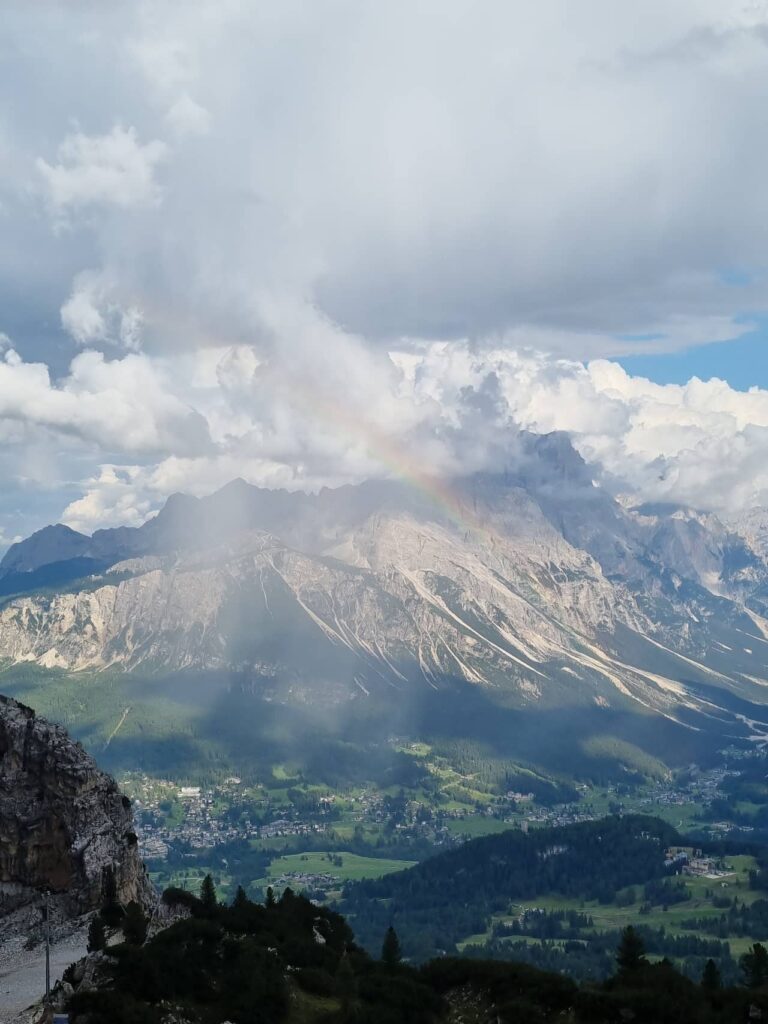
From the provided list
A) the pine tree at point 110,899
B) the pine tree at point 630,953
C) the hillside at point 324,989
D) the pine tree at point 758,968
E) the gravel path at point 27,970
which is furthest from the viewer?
the pine tree at point 758,968

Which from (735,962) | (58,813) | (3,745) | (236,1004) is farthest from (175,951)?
(735,962)

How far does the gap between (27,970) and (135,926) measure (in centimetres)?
773

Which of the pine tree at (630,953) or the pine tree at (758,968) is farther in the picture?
the pine tree at (758,968)

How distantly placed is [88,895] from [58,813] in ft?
27.9

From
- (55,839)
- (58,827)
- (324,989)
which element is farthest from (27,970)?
(324,989)

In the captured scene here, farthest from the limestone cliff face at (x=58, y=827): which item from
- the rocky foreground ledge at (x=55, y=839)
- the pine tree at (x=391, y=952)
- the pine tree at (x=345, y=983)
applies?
the pine tree at (x=391, y=952)

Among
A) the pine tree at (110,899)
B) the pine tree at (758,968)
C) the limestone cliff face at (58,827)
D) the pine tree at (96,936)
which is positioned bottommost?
the pine tree at (758,968)

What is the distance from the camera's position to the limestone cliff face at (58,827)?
88.9m

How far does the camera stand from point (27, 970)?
76.9 meters

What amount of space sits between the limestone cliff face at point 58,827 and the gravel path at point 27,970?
17.6 ft

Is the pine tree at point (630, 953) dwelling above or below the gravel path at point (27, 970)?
below

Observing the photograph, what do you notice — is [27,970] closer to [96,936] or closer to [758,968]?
[96,936]

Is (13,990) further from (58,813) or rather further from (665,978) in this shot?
(665,978)

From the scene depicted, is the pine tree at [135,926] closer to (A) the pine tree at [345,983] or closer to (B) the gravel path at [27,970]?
(B) the gravel path at [27,970]
